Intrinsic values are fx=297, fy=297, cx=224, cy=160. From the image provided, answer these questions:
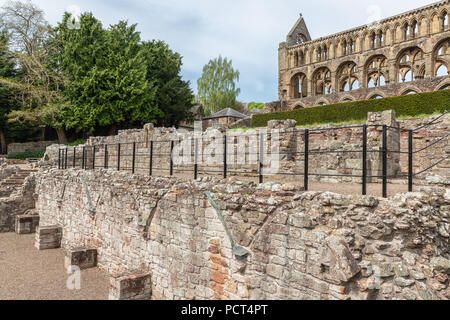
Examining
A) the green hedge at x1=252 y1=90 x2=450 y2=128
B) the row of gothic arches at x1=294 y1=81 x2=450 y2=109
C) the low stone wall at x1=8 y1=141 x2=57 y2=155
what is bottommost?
the low stone wall at x1=8 y1=141 x2=57 y2=155

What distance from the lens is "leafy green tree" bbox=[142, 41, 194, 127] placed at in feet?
88.5

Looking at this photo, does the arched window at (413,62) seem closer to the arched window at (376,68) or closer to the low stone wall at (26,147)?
the arched window at (376,68)

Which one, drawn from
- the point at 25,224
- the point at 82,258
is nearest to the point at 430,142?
the point at 82,258

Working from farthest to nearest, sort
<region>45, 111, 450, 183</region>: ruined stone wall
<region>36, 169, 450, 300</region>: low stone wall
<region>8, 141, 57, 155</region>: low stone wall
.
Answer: <region>8, 141, 57, 155</region>: low stone wall, <region>45, 111, 450, 183</region>: ruined stone wall, <region>36, 169, 450, 300</region>: low stone wall

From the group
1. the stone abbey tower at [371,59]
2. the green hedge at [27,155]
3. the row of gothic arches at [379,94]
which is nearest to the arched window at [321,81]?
the stone abbey tower at [371,59]

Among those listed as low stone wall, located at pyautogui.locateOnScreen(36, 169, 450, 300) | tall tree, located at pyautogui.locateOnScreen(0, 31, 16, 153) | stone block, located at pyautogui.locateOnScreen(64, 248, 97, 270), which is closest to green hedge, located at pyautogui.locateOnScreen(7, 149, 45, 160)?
tall tree, located at pyautogui.locateOnScreen(0, 31, 16, 153)

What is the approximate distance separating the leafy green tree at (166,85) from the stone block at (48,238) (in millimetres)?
15663

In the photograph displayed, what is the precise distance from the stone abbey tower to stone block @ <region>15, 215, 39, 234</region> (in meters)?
22.5

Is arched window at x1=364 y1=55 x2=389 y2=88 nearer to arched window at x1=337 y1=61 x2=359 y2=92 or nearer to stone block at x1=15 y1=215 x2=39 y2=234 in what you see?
arched window at x1=337 y1=61 x2=359 y2=92

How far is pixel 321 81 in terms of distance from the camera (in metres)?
37.3

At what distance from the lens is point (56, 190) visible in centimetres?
1188

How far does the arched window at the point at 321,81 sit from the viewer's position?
35625 mm

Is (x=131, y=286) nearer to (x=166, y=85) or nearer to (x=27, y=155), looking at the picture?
(x=166, y=85)
